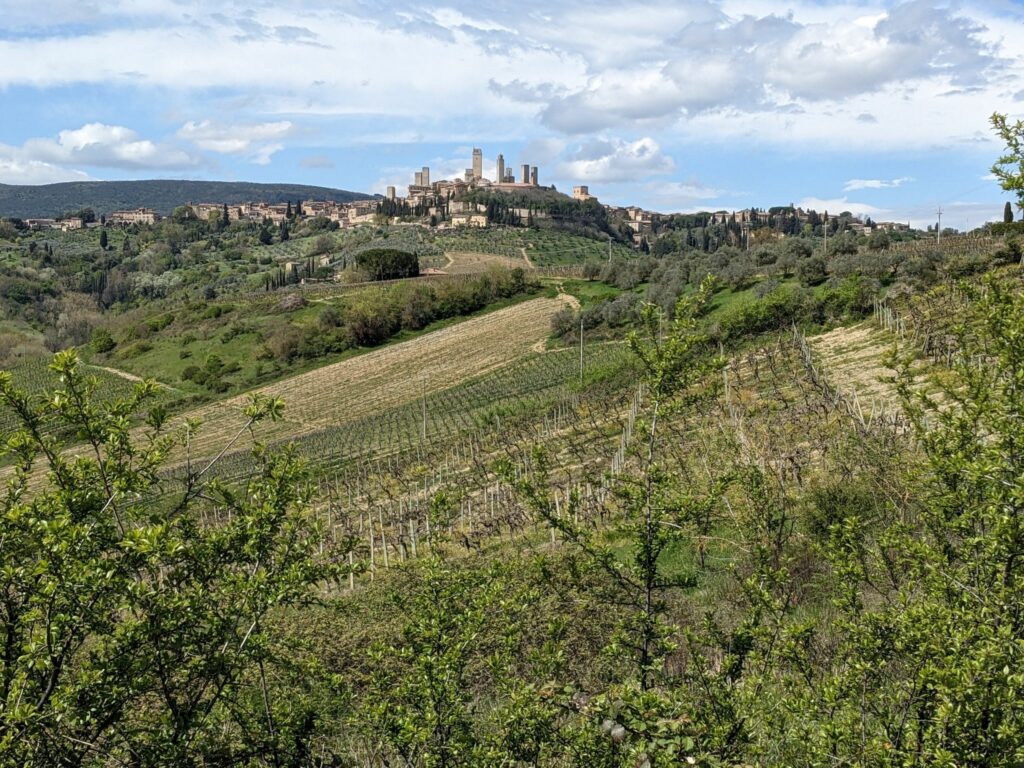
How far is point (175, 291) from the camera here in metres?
129

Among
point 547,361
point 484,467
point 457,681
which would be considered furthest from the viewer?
point 547,361

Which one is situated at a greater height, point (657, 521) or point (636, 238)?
point (636, 238)

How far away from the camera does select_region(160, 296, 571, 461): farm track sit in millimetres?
51781

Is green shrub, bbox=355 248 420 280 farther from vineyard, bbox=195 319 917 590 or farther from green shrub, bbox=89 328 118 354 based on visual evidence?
vineyard, bbox=195 319 917 590

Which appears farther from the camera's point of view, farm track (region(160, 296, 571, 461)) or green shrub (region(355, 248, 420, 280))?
green shrub (region(355, 248, 420, 280))

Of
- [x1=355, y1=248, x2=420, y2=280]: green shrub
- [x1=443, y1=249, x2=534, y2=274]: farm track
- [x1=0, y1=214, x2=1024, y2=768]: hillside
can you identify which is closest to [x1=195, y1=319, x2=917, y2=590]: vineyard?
[x1=0, y1=214, x2=1024, y2=768]: hillside

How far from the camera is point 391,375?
202 feet

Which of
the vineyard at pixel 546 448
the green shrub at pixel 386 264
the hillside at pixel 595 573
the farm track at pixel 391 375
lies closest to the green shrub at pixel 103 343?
the farm track at pixel 391 375

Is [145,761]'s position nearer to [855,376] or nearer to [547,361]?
[855,376]

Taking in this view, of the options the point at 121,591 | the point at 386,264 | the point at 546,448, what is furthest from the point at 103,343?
the point at 121,591

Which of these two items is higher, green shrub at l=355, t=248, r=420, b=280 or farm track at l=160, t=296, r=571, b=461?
green shrub at l=355, t=248, r=420, b=280

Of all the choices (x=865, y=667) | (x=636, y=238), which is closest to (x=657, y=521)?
(x=865, y=667)

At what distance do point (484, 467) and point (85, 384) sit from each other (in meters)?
24.0

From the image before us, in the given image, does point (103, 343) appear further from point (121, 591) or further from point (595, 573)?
point (121, 591)
